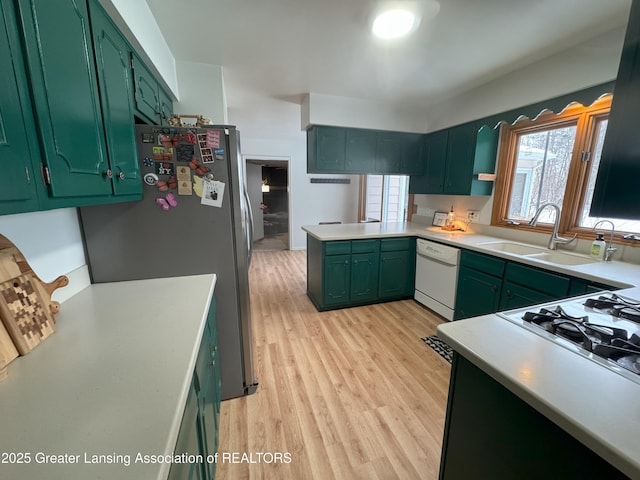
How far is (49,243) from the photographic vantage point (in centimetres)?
114

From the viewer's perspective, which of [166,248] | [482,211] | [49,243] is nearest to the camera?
[49,243]

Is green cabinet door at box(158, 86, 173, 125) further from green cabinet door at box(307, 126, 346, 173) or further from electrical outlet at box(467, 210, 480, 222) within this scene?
electrical outlet at box(467, 210, 480, 222)

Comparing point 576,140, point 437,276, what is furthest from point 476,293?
point 576,140

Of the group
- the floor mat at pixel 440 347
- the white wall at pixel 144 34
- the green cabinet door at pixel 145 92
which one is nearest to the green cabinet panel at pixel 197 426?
the green cabinet door at pixel 145 92

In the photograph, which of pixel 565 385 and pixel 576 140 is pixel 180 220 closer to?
pixel 565 385

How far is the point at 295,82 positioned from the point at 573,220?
111 inches

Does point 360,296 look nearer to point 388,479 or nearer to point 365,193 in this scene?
point 388,479

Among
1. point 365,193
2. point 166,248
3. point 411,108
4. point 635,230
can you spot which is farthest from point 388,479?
point 365,193

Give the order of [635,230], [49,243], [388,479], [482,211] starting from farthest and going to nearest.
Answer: [482,211] → [635,230] → [388,479] → [49,243]

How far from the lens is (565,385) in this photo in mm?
659

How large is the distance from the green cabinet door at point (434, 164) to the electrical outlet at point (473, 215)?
16.2 inches

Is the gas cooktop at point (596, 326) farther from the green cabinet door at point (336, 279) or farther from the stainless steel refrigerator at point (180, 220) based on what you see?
the green cabinet door at point (336, 279)

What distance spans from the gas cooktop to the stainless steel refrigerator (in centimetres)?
144

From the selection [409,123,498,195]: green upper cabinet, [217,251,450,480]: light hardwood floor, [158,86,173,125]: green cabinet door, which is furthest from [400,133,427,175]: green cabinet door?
[158,86,173,125]: green cabinet door
